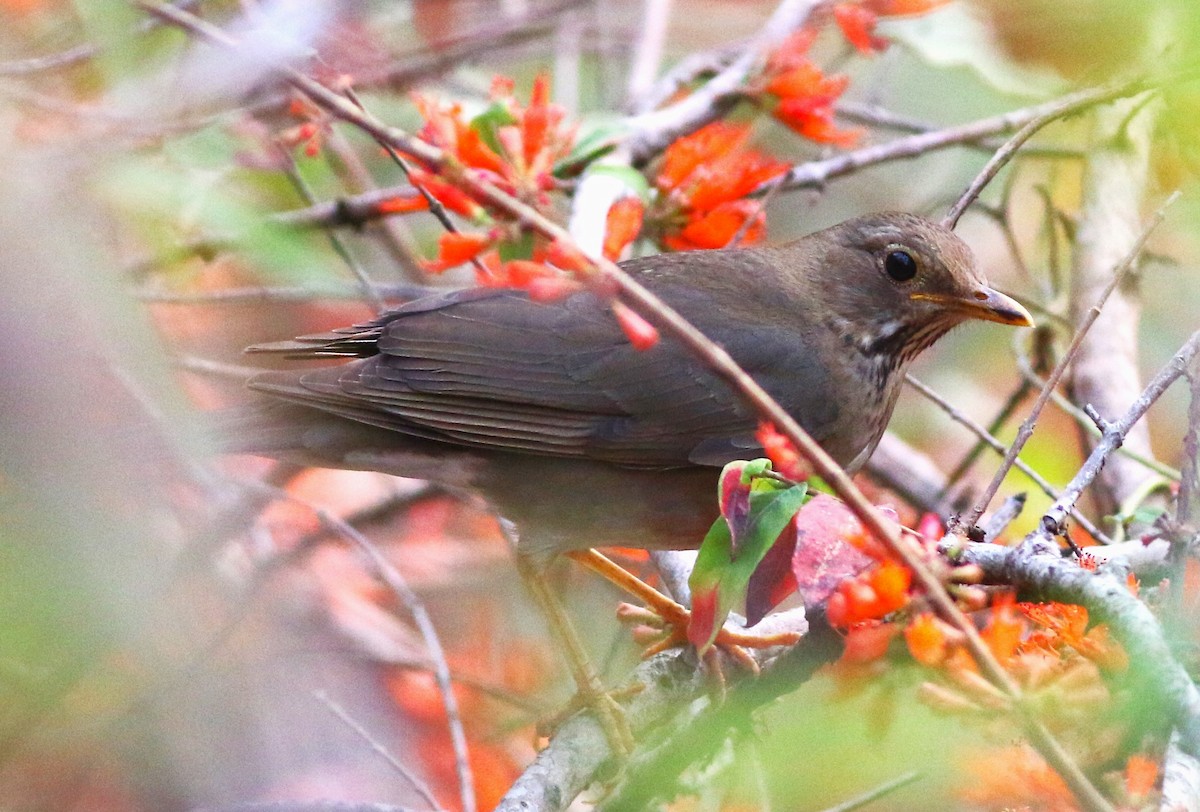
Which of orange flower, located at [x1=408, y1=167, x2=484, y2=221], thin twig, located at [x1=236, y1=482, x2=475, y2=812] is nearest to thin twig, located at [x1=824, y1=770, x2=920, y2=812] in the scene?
thin twig, located at [x1=236, y1=482, x2=475, y2=812]

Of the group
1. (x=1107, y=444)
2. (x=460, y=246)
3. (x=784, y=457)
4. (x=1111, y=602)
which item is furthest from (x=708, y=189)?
(x=1111, y=602)

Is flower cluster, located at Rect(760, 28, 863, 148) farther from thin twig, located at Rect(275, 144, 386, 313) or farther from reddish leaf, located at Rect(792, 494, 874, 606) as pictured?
reddish leaf, located at Rect(792, 494, 874, 606)

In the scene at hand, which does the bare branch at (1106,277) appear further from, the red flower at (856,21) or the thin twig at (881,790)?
the thin twig at (881,790)

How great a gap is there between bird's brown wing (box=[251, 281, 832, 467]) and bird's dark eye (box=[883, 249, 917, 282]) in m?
0.46

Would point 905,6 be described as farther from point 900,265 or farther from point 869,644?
point 869,644

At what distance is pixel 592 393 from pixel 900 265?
118 cm

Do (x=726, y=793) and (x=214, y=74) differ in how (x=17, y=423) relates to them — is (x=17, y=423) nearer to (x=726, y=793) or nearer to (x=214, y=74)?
(x=214, y=74)

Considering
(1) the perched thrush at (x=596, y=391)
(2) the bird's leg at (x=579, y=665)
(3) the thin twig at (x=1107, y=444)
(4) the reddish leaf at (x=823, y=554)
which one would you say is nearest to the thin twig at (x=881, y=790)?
(4) the reddish leaf at (x=823, y=554)

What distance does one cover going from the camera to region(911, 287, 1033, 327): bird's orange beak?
13.9ft

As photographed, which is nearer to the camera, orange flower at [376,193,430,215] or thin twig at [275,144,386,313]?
orange flower at [376,193,430,215]

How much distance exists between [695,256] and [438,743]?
97.5 inches

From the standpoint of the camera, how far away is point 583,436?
4.36m

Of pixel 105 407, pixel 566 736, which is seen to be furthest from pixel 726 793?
pixel 105 407

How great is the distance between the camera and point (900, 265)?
4527mm
